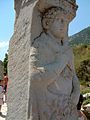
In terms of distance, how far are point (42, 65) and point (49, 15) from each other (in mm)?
736

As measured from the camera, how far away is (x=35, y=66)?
209 inches

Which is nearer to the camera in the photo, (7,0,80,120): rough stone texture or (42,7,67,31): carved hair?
(7,0,80,120): rough stone texture

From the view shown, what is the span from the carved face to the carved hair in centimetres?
4

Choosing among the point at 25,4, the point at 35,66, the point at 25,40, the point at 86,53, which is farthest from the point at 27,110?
the point at 86,53

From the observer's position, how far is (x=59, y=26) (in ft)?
18.2

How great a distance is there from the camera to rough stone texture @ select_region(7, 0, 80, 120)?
5.28 meters

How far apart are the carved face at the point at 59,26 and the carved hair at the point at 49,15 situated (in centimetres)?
4

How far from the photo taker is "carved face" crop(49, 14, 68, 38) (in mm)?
5531

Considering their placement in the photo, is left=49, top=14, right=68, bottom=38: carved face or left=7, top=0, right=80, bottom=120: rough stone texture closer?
left=7, top=0, right=80, bottom=120: rough stone texture

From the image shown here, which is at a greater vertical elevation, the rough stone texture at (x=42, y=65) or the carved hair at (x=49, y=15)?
the carved hair at (x=49, y=15)

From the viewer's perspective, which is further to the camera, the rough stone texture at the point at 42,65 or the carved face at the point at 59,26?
the carved face at the point at 59,26

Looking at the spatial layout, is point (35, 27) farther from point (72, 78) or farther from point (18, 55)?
point (72, 78)

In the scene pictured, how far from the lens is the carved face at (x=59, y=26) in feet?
18.1

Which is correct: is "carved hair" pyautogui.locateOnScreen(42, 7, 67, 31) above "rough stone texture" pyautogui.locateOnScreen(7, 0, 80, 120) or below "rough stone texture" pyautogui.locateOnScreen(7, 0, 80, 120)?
above
